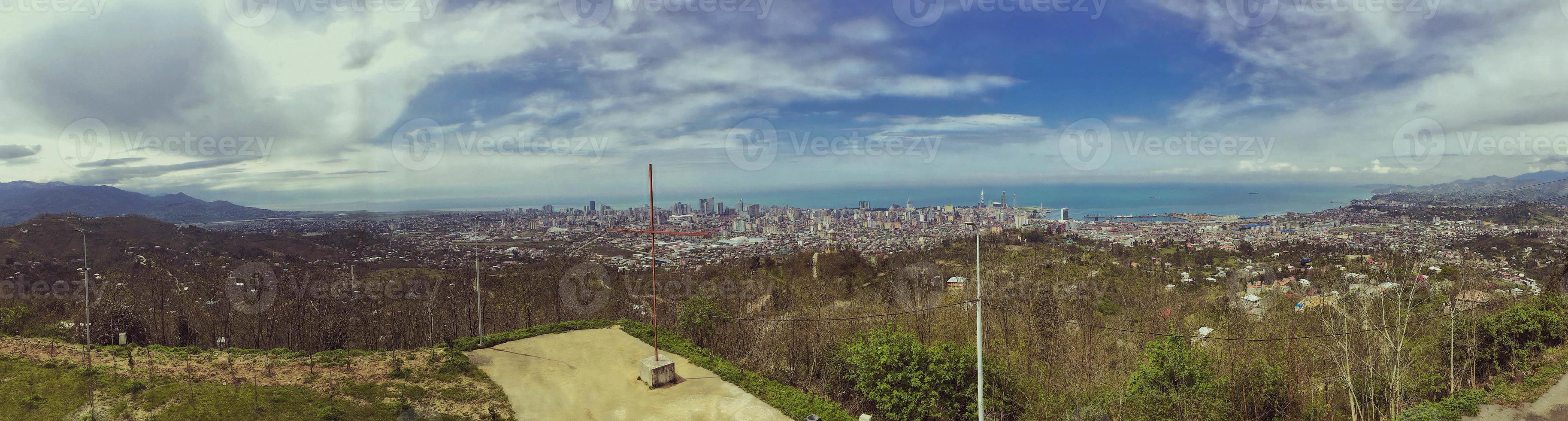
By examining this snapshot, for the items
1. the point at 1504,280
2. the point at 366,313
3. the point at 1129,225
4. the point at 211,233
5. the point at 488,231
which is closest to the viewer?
the point at 366,313

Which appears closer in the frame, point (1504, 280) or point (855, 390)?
point (855, 390)

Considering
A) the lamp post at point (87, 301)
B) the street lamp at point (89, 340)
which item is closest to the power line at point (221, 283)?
the lamp post at point (87, 301)

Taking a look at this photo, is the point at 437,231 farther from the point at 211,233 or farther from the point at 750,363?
the point at 750,363

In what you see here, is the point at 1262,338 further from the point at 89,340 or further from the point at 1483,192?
the point at 1483,192

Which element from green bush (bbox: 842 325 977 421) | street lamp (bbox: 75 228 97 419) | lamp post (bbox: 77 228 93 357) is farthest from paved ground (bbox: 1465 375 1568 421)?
lamp post (bbox: 77 228 93 357)

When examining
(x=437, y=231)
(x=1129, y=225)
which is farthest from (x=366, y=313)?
(x=1129, y=225)

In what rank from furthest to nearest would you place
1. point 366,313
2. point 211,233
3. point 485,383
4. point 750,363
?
point 211,233
point 366,313
point 750,363
point 485,383
